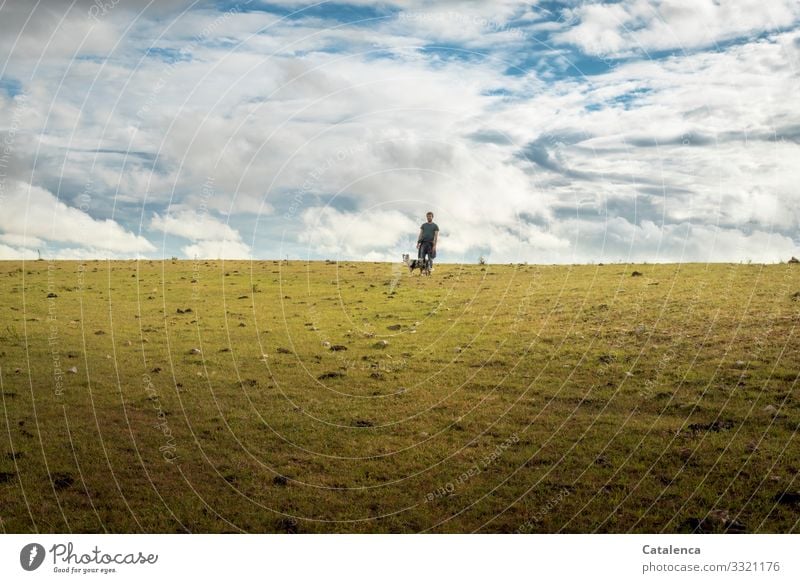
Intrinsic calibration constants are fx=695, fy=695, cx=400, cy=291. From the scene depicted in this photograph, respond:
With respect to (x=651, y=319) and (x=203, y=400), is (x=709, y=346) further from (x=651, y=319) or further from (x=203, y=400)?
(x=203, y=400)

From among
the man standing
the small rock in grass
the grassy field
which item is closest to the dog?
the man standing

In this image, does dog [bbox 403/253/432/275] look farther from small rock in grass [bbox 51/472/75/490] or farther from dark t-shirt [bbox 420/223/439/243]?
small rock in grass [bbox 51/472/75/490]

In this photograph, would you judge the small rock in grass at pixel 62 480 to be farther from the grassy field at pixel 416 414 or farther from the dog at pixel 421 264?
the dog at pixel 421 264

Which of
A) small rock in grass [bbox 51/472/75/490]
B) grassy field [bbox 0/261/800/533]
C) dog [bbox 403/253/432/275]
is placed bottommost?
small rock in grass [bbox 51/472/75/490]

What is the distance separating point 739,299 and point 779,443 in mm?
15312

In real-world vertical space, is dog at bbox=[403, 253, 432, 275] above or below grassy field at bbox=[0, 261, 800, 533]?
above

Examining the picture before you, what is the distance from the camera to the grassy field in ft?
42.5

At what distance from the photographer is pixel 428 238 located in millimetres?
36094

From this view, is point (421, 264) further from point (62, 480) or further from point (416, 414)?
point (62, 480)

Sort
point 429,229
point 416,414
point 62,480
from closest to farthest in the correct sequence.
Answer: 1. point 62,480
2. point 416,414
3. point 429,229

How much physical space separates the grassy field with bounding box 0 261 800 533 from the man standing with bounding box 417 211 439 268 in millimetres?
3454

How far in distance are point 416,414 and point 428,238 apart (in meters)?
18.8

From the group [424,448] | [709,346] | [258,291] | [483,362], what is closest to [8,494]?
[424,448]

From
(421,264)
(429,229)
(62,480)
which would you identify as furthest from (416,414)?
(421,264)
